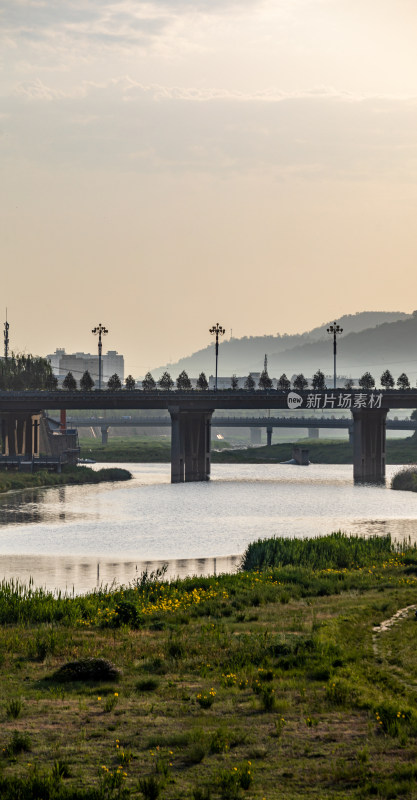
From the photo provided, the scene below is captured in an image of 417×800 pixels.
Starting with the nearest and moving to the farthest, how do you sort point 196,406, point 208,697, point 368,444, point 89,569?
1. point 208,697
2. point 89,569
3. point 196,406
4. point 368,444

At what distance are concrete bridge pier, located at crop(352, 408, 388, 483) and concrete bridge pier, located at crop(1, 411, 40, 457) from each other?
57.3m

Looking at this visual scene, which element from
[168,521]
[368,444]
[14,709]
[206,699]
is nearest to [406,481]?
[368,444]

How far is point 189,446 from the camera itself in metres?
161

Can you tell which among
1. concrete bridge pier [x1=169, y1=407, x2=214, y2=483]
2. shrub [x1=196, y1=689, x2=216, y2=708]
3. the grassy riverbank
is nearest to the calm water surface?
concrete bridge pier [x1=169, y1=407, x2=214, y2=483]

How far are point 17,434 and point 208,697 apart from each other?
141428mm

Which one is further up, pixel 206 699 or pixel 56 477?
pixel 56 477

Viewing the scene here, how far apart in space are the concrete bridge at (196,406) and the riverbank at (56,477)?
10.9 meters

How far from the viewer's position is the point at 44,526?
89.6 metres

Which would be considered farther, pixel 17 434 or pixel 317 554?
pixel 17 434

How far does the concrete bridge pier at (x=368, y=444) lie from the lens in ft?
532

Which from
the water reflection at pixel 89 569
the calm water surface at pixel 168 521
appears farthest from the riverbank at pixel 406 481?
the water reflection at pixel 89 569

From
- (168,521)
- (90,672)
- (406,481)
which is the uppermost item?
(406,481)

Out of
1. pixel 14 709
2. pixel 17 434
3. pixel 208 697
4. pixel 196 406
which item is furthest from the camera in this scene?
pixel 17 434

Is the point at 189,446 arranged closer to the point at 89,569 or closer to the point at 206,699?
the point at 89,569
